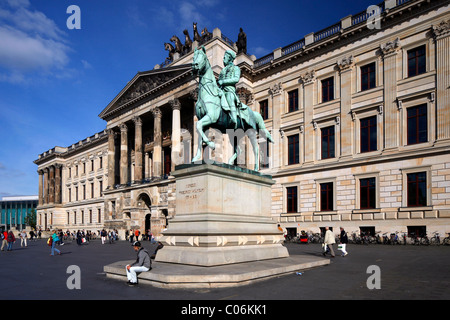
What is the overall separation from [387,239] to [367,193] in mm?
4460

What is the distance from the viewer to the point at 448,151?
23875 millimetres

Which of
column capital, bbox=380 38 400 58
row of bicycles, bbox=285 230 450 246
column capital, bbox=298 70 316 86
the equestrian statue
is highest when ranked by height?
column capital, bbox=380 38 400 58

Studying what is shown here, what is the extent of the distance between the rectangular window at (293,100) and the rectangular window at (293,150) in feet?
9.75

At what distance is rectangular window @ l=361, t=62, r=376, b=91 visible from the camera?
2936cm

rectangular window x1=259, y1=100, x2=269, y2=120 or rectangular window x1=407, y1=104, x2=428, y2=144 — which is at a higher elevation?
rectangular window x1=259, y1=100, x2=269, y2=120

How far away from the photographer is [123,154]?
47.6 meters

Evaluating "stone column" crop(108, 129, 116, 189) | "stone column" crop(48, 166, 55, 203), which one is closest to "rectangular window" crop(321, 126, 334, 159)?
"stone column" crop(108, 129, 116, 189)

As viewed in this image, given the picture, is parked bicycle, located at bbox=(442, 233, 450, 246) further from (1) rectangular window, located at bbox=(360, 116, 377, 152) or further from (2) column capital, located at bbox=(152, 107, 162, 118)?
(2) column capital, located at bbox=(152, 107, 162, 118)

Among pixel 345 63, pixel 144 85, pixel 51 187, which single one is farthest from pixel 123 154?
pixel 51 187

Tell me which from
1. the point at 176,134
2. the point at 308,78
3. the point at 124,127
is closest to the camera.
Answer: the point at 308,78

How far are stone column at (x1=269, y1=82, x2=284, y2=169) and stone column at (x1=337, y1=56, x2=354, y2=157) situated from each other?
693 centimetres

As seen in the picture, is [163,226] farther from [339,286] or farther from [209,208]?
[339,286]

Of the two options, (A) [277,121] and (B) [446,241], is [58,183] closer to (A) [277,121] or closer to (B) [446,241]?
(A) [277,121]
